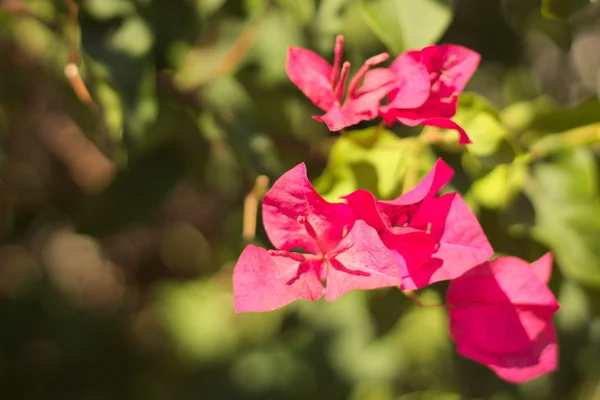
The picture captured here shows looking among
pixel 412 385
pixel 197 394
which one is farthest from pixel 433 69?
pixel 197 394

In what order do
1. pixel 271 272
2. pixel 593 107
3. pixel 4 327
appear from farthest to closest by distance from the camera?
1. pixel 4 327
2. pixel 593 107
3. pixel 271 272

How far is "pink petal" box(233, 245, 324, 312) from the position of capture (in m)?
0.45

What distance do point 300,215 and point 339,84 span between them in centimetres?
12

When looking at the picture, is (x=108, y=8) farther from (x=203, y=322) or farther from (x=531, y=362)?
(x=203, y=322)

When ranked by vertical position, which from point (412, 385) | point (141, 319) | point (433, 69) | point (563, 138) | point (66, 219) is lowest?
point (141, 319)

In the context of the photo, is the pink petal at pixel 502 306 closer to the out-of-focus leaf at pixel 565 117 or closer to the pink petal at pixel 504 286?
the pink petal at pixel 504 286

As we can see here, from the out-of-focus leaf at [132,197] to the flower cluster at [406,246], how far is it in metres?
0.41

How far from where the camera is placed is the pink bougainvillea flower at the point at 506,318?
0.53 m

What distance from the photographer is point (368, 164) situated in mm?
582

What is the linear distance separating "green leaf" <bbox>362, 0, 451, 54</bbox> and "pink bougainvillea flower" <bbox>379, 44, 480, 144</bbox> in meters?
0.04

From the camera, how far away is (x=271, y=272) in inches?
18.3

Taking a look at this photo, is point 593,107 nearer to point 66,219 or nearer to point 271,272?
point 271,272

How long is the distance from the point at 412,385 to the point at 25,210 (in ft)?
2.41

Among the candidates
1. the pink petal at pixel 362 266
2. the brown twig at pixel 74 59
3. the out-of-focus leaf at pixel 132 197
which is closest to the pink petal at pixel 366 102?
the pink petal at pixel 362 266
